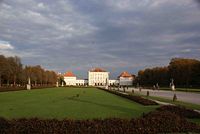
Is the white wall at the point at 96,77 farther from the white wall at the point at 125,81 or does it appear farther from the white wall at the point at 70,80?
the white wall at the point at 70,80

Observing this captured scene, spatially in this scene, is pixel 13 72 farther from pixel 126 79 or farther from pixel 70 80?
pixel 126 79

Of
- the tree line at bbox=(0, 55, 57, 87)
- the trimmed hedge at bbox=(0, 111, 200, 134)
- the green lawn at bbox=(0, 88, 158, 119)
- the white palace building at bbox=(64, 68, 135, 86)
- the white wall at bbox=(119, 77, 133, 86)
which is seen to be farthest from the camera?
the white wall at bbox=(119, 77, 133, 86)

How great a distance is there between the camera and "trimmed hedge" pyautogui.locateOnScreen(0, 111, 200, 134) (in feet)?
25.4

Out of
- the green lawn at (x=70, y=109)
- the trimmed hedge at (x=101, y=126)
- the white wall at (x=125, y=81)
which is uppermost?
the white wall at (x=125, y=81)

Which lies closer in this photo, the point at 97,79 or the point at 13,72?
the point at 13,72

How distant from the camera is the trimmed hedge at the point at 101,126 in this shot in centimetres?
774

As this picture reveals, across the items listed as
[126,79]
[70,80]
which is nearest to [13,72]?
[70,80]

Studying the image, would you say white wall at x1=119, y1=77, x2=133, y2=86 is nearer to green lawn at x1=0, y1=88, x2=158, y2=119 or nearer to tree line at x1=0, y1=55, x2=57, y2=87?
tree line at x1=0, y1=55, x2=57, y2=87

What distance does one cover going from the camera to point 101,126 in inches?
311

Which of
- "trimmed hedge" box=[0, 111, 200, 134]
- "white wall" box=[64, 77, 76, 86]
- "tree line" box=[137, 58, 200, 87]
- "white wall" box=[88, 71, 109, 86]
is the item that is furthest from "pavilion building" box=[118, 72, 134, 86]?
"trimmed hedge" box=[0, 111, 200, 134]

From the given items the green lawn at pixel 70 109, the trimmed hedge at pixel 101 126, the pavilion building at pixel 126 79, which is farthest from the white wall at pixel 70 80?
the trimmed hedge at pixel 101 126

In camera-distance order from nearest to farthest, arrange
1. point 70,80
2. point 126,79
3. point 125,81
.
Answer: point 125,81 → point 126,79 → point 70,80

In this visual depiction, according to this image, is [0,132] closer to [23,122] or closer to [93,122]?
[23,122]

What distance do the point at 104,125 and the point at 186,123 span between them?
227 cm
